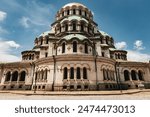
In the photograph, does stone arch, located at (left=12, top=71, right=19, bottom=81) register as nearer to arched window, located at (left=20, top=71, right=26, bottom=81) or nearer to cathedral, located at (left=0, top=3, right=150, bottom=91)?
cathedral, located at (left=0, top=3, right=150, bottom=91)

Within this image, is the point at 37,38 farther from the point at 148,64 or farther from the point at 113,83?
the point at 148,64

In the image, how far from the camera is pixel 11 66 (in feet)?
92.3

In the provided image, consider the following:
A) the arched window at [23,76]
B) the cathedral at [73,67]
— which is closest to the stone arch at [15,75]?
the cathedral at [73,67]

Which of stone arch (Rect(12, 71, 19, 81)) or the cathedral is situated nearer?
the cathedral

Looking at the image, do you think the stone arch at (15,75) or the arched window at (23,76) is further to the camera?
the stone arch at (15,75)

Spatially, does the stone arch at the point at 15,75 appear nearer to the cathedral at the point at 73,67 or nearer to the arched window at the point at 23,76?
the cathedral at the point at 73,67

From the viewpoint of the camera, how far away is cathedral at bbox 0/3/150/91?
21.1m

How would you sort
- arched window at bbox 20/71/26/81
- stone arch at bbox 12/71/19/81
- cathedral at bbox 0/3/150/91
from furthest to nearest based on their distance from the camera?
stone arch at bbox 12/71/19/81, arched window at bbox 20/71/26/81, cathedral at bbox 0/3/150/91

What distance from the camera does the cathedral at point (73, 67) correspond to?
2111cm

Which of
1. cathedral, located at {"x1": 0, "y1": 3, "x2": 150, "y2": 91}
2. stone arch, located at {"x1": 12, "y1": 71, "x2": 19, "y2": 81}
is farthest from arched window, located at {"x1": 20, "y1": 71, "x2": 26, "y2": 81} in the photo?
stone arch, located at {"x1": 12, "y1": 71, "x2": 19, "y2": 81}

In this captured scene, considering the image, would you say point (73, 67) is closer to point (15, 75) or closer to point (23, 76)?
point (23, 76)

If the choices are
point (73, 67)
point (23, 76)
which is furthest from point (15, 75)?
point (73, 67)

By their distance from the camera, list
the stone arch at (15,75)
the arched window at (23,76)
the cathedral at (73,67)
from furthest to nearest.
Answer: the stone arch at (15,75), the arched window at (23,76), the cathedral at (73,67)

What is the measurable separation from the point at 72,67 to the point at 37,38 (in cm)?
1972
